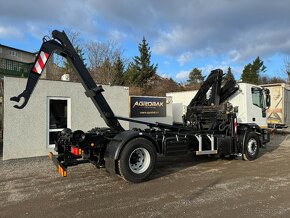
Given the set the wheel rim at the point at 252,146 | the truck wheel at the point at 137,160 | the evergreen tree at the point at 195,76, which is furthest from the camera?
the evergreen tree at the point at 195,76

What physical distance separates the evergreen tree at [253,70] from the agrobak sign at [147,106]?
2138 inches

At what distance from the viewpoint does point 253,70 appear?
2746 inches

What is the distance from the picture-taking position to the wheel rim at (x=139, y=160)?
24.6ft

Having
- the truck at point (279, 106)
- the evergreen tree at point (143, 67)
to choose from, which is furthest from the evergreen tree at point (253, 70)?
the truck at point (279, 106)

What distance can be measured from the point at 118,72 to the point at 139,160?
33579 mm

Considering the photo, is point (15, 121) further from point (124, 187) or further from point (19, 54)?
point (19, 54)

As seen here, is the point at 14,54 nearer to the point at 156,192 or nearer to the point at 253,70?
the point at 253,70

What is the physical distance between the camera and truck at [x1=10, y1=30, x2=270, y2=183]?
23.7 ft

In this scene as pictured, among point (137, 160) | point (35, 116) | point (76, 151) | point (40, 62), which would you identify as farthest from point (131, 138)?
point (35, 116)

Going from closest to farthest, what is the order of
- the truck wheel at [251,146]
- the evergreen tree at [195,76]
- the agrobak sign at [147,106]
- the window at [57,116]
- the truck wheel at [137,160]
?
the truck wheel at [137,160]
the truck wheel at [251,146]
the window at [57,116]
the agrobak sign at [147,106]
the evergreen tree at [195,76]

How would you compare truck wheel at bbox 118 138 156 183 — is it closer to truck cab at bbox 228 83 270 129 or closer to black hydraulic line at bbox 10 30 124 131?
black hydraulic line at bbox 10 30 124 131

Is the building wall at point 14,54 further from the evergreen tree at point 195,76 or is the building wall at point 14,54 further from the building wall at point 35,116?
the building wall at point 35,116

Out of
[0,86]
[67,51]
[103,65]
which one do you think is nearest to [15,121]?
[0,86]

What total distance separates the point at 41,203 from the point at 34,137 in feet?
20.1
